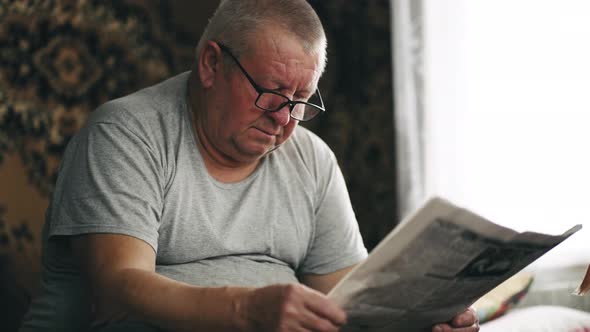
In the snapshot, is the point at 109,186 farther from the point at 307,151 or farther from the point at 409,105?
the point at 409,105

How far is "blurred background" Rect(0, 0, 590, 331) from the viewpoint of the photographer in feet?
7.07

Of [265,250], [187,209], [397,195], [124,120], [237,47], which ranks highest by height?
[237,47]

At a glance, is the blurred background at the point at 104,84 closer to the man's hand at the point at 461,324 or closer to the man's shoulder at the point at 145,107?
the man's shoulder at the point at 145,107

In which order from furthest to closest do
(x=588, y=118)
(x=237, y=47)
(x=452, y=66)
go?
1. (x=452, y=66)
2. (x=588, y=118)
3. (x=237, y=47)

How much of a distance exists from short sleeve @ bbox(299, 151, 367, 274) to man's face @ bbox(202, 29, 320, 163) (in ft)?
0.69

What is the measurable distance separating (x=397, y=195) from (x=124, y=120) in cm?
154

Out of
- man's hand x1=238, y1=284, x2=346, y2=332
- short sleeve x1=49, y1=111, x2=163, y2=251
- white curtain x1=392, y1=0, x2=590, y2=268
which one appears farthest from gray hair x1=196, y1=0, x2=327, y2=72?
white curtain x1=392, y1=0, x2=590, y2=268

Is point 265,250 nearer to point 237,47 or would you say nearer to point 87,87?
point 237,47

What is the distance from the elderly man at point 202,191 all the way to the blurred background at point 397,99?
2.99ft

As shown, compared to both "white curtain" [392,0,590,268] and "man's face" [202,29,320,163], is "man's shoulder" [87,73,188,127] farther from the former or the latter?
"white curtain" [392,0,590,268]

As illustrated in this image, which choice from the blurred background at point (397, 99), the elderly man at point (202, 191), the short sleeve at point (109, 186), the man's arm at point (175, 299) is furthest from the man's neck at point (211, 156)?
the blurred background at point (397, 99)

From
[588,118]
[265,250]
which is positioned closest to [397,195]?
[588,118]

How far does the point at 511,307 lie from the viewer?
1792 millimetres

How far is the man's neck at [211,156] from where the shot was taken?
4.57 feet
